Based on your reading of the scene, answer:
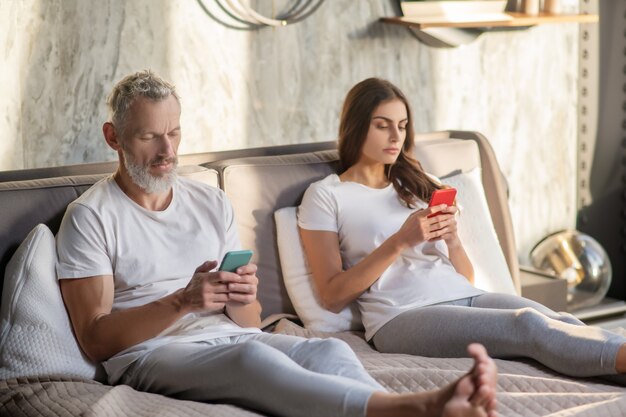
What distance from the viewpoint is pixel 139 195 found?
243 centimetres

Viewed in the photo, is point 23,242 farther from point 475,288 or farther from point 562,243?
point 562,243

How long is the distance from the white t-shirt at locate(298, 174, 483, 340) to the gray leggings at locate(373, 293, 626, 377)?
5 cm

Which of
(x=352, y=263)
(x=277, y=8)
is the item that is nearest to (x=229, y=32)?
(x=277, y=8)

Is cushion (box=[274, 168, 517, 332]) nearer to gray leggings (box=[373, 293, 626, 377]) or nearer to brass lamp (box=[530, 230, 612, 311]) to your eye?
gray leggings (box=[373, 293, 626, 377])

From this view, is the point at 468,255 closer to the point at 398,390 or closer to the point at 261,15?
the point at 398,390

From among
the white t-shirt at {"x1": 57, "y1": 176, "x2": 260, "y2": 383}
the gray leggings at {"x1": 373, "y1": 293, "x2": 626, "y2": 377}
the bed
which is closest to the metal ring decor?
the bed

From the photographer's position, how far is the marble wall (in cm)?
293

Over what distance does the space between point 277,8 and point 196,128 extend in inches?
19.1

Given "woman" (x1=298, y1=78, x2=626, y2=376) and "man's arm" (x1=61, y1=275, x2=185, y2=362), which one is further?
"woman" (x1=298, y1=78, x2=626, y2=376)

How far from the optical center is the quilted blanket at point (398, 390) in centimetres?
204

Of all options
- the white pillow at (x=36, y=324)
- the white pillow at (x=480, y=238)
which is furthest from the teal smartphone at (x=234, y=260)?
the white pillow at (x=480, y=238)

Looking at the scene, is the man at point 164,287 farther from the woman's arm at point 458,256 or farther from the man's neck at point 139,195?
the woman's arm at point 458,256

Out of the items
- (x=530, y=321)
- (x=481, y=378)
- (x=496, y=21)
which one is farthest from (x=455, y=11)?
(x=481, y=378)

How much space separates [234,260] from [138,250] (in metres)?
0.28
